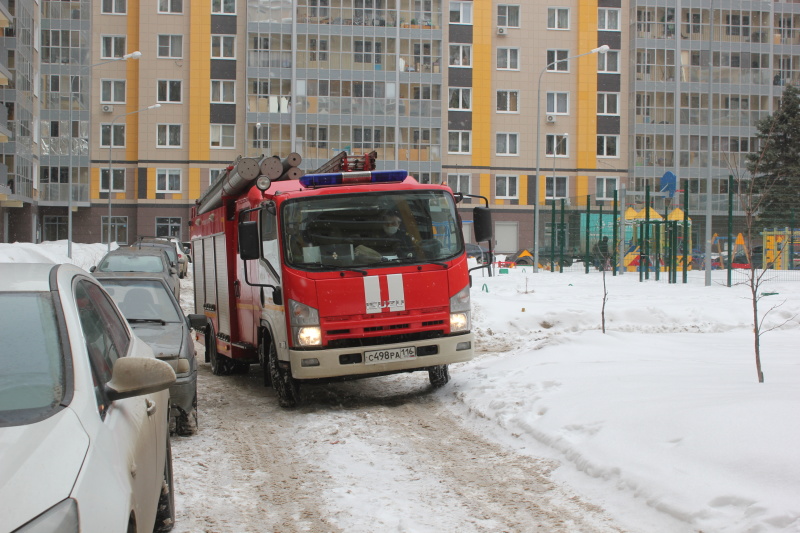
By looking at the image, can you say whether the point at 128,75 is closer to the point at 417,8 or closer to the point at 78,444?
the point at 417,8

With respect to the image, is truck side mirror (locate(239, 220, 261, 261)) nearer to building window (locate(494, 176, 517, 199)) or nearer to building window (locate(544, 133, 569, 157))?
building window (locate(494, 176, 517, 199))

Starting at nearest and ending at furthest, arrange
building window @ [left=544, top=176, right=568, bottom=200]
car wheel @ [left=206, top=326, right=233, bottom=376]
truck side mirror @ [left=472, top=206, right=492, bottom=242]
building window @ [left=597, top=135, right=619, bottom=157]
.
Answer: truck side mirror @ [left=472, top=206, right=492, bottom=242] < car wheel @ [left=206, top=326, right=233, bottom=376] < building window @ [left=544, top=176, right=568, bottom=200] < building window @ [left=597, top=135, right=619, bottom=157]

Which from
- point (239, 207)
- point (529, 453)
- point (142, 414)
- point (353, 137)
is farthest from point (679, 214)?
point (142, 414)

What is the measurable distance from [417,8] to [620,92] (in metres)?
16.3

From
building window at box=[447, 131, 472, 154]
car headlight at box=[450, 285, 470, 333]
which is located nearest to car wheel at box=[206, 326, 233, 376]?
car headlight at box=[450, 285, 470, 333]

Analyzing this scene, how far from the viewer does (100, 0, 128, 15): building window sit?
61.7 m

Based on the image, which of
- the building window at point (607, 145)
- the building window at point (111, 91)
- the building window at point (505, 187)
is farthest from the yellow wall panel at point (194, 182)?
the building window at point (607, 145)

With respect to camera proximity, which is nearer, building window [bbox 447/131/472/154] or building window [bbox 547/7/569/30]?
building window [bbox 447/131/472/154]

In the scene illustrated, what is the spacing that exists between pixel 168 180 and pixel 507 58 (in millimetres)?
25512

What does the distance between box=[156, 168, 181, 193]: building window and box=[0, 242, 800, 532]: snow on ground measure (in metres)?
48.3

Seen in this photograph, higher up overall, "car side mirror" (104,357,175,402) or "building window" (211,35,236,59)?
"building window" (211,35,236,59)

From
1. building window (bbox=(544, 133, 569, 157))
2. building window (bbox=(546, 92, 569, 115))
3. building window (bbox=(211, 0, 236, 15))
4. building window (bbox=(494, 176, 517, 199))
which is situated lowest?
building window (bbox=(494, 176, 517, 199))

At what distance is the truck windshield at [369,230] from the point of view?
31.0 ft

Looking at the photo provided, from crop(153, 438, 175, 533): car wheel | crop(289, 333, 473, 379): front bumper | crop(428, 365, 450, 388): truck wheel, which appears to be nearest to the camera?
crop(153, 438, 175, 533): car wheel
